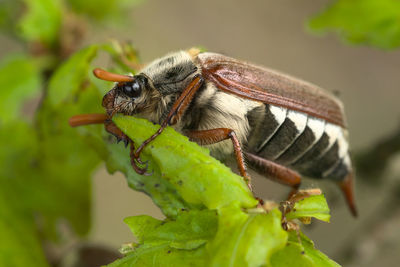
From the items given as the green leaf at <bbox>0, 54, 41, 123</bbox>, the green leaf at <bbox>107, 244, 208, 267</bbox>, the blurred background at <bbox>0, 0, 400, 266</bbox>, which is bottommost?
the blurred background at <bbox>0, 0, 400, 266</bbox>

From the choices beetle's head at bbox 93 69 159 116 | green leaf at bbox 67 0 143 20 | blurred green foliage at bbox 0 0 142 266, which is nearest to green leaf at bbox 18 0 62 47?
blurred green foliage at bbox 0 0 142 266

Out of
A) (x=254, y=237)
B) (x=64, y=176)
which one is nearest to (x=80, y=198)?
(x=64, y=176)

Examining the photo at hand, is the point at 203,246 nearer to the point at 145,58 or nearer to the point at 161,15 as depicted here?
the point at 145,58

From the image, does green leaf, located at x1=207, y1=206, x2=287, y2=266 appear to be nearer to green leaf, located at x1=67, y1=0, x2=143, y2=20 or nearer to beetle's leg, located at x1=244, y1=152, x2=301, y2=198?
beetle's leg, located at x1=244, y1=152, x2=301, y2=198

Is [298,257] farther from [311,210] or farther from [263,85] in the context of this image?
[263,85]

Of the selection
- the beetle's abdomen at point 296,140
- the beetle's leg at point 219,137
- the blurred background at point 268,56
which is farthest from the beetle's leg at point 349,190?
the blurred background at point 268,56
